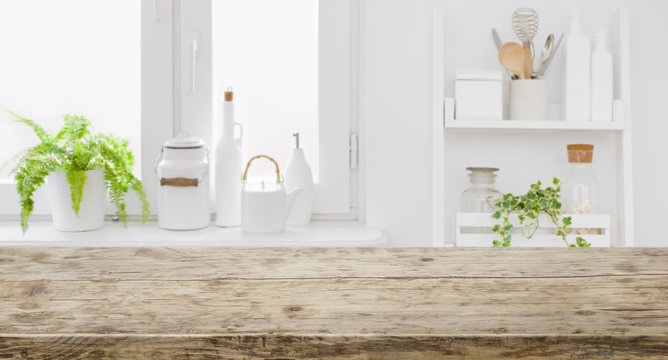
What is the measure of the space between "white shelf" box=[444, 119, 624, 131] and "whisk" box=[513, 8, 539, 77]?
160mm

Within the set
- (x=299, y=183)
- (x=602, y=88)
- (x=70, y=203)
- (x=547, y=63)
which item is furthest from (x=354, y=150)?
(x=70, y=203)

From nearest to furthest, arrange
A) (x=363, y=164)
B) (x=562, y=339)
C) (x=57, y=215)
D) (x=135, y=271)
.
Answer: (x=562, y=339), (x=135, y=271), (x=57, y=215), (x=363, y=164)

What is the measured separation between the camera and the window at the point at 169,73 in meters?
1.89

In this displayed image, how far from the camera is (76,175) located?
1.69 m

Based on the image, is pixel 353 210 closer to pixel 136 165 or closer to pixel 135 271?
pixel 136 165

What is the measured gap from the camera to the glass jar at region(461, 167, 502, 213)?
67.2 inches

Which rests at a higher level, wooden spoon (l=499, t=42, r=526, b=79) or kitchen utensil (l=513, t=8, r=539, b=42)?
kitchen utensil (l=513, t=8, r=539, b=42)

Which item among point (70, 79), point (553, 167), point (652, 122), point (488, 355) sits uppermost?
point (70, 79)

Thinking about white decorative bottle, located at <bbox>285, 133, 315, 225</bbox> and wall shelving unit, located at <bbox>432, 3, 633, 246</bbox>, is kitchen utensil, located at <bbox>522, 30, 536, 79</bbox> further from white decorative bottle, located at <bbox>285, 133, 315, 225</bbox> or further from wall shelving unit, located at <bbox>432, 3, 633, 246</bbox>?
white decorative bottle, located at <bbox>285, 133, 315, 225</bbox>

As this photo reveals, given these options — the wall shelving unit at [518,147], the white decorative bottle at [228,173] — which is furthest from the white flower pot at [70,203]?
the wall shelving unit at [518,147]

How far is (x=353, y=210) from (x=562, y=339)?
1530 millimetres

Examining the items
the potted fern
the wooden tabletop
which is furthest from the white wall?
the wooden tabletop

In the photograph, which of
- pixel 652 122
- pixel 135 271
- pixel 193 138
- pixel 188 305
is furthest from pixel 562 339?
pixel 652 122

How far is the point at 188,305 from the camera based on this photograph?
49 centimetres
